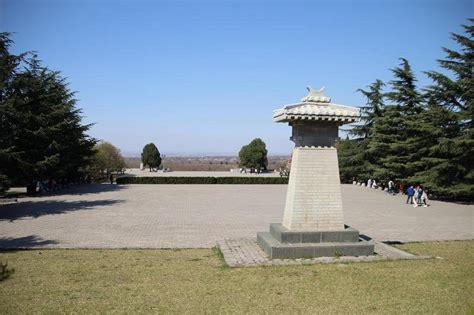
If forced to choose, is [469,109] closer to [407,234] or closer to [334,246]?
[407,234]

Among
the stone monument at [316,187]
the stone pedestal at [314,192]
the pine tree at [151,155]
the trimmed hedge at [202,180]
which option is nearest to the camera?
the stone monument at [316,187]

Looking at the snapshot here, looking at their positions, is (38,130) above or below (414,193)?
above

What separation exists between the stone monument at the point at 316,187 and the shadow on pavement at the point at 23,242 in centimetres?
680

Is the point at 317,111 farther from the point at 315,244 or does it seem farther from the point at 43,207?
the point at 43,207

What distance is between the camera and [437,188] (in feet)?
74.8

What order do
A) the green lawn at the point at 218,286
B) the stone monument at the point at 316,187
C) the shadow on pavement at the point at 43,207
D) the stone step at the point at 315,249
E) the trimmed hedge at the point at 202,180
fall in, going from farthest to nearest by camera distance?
1. the trimmed hedge at the point at 202,180
2. the shadow on pavement at the point at 43,207
3. the stone monument at the point at 316,187
4. the stone step at the point at 315,249
5. the green lawn at the point at 218,286

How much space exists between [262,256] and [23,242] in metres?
7.44

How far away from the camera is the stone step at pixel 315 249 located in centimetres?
976

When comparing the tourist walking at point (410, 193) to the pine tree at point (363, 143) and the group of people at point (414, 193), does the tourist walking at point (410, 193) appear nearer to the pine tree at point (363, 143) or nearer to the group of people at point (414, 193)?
the group of people at point (414, 193)

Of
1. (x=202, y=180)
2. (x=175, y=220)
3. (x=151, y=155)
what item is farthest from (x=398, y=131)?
(x=151, y=155)

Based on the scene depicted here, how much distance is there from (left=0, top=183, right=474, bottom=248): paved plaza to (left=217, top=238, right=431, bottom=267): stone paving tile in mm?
1269

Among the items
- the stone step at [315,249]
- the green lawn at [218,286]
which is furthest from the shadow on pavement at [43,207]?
the stone step at [315,249]

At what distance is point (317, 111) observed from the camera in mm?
10094

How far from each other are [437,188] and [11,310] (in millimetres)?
22655
